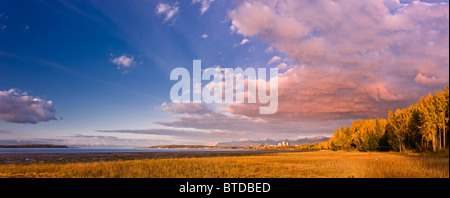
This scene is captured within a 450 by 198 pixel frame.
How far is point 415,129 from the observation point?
6378 centimetres

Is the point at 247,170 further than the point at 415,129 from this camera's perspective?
Answer: No

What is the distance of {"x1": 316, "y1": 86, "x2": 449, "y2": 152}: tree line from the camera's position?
48.4 m

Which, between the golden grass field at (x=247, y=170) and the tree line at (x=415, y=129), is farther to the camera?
the tree line at (x=415, y=129)

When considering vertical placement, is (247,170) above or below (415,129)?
below

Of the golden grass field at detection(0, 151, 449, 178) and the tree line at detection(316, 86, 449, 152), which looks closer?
the golden grass field at detection(0, 151, 449, 178)

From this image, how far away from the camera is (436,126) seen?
5009 centimetres

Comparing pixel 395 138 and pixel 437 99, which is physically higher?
pixel 437 99

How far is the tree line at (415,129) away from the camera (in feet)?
159
